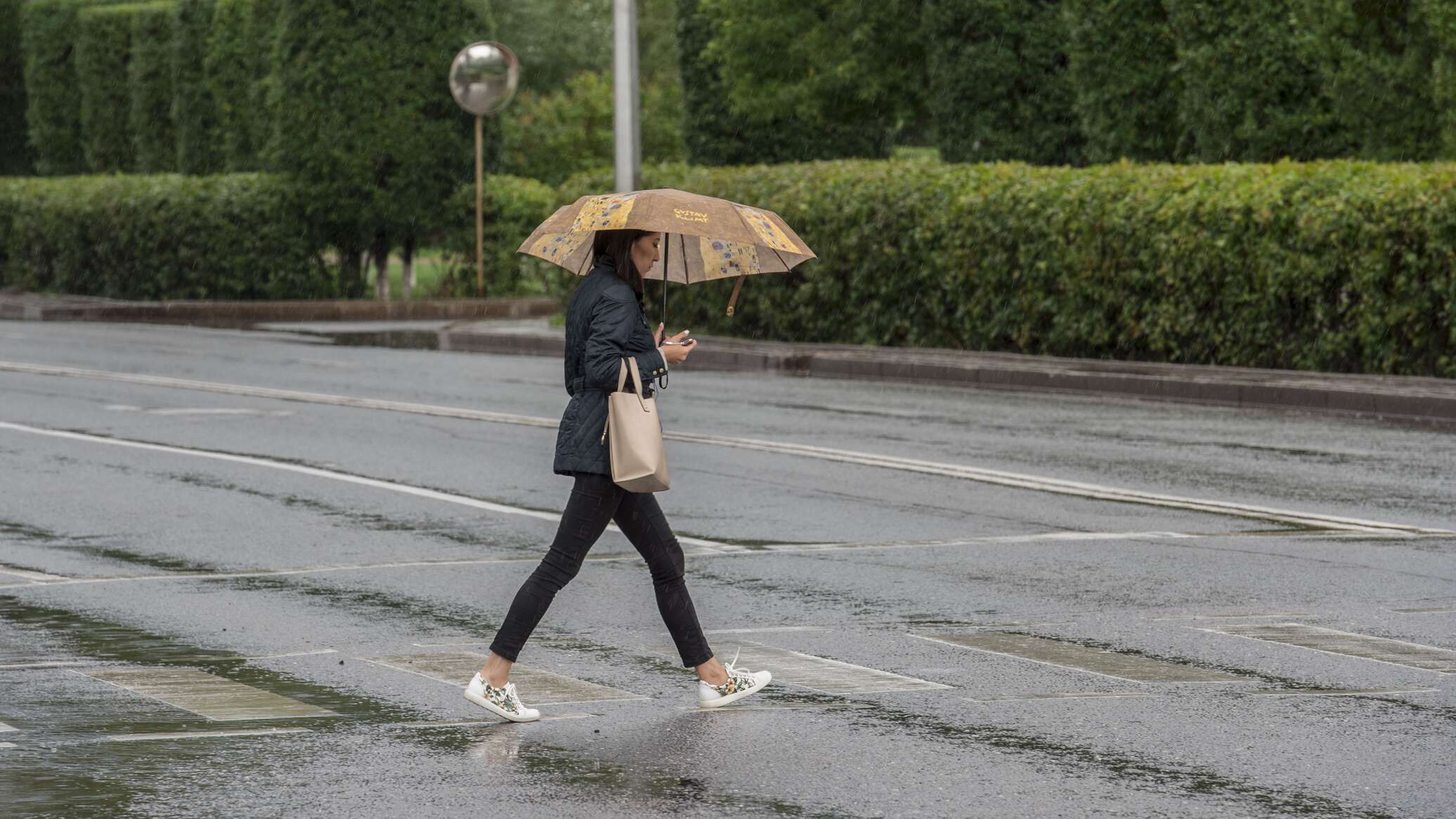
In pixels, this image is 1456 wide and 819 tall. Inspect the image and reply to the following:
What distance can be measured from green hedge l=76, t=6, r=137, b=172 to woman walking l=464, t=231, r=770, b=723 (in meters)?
39.7

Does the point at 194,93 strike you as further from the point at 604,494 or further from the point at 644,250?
the point at 604,494

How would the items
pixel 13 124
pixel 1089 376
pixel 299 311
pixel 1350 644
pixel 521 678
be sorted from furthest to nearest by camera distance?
1. pixel 13 124
2. pixel 299 311
3. pixel 1089 376
4. pixel 1350 644
5. pixel 521 678

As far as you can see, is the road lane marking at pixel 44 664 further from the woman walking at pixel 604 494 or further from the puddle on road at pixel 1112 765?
the puddle on road at pixel 1112 765

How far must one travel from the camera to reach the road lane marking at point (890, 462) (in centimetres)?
1173

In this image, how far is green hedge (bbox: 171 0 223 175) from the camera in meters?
41.6

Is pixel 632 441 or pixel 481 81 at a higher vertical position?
pixel 481 81

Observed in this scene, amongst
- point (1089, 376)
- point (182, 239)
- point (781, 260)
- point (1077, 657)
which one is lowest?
point (1077, 657)

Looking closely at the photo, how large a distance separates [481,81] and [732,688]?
2649 centimetres

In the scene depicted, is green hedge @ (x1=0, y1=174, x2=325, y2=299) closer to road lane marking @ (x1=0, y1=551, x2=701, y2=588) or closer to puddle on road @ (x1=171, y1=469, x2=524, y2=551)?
puddle on road @ (x1=171, y1=469, x2=524, y2=551)

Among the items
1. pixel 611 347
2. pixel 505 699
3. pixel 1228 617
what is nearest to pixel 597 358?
pixel 611 347

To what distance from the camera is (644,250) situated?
287 inches

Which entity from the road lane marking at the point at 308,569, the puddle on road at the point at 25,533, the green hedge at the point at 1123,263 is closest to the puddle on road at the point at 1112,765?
the road lane marking at the point at 308,569

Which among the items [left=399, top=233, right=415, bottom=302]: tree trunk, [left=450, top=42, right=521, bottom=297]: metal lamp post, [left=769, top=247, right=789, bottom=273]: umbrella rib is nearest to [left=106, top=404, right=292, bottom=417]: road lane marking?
[left=769, top=247, right=789, bottom=273]: umbrella rib

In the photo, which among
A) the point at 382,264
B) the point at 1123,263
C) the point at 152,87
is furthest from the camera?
the point at 152,87
